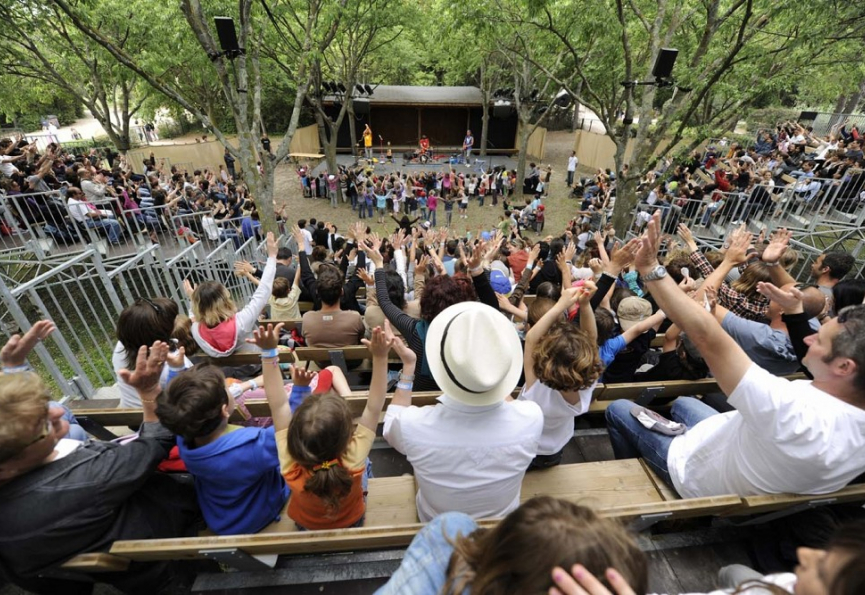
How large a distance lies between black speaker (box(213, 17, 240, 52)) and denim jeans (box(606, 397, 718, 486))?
847 cm

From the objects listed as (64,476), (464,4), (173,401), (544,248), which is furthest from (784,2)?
(64,476)

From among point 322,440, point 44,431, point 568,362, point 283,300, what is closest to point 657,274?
point 568,362

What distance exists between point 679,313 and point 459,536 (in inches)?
55.4

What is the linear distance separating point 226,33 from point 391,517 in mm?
8352

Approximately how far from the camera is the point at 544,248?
24.2 feet

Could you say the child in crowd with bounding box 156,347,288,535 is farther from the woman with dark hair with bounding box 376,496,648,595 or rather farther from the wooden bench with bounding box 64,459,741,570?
the woman with dark hair with bounding box 376,496,648,595

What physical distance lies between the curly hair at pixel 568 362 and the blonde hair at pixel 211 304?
8.79 ft

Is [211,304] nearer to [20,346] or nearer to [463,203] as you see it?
[20,346]

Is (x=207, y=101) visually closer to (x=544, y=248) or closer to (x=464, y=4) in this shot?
(x=464, y=4)

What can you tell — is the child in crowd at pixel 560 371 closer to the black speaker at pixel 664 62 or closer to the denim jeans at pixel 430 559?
the denim jeans at pixel 430 559

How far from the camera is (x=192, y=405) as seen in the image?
176 cm

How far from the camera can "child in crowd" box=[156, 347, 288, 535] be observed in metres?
1.78

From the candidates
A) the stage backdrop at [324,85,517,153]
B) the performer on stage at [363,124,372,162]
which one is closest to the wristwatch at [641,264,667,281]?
the performer on stage at [363,124,372,162]

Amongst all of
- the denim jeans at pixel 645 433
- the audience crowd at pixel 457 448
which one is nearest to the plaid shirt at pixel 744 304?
the audience crowd at pixel 457 448
